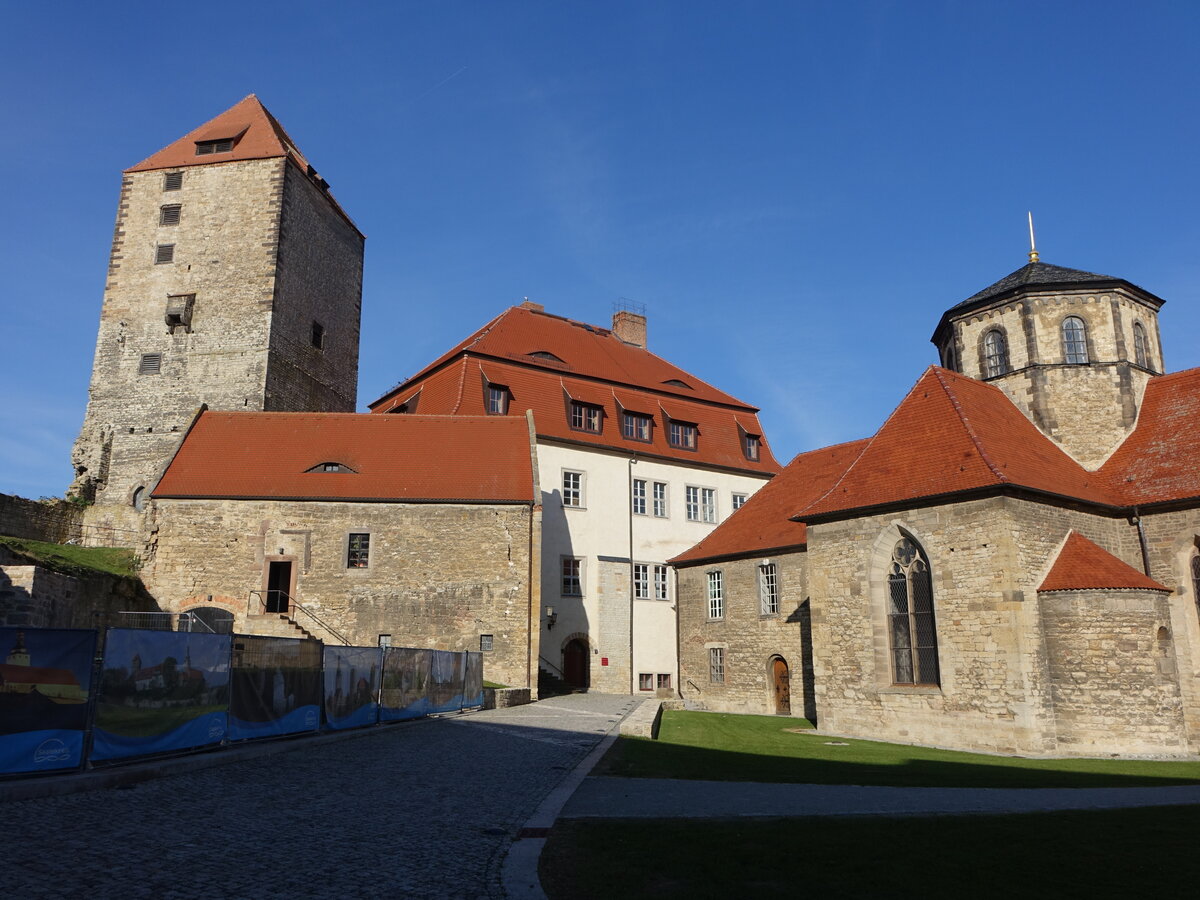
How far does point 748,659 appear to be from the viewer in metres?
26.5

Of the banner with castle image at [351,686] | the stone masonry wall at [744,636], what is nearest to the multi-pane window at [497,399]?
the stone masonry wall at [744,636]

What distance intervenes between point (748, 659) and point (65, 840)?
856 inches

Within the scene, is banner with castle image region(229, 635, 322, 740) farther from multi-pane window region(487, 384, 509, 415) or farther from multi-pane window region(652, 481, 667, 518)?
multi-pane window region(652, 481, 667, 518)

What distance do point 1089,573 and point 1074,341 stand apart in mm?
8462

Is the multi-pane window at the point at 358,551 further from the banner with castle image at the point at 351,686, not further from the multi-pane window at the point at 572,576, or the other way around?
the banner with castle image at the point at 351,686

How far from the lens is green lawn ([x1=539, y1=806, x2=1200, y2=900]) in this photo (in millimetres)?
5961

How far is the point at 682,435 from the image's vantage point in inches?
1463

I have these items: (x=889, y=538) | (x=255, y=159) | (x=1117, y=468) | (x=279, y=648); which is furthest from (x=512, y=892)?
(x=255, y=159)

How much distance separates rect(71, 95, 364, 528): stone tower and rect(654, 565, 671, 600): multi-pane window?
16.4 metres

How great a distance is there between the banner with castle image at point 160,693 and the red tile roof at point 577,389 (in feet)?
69.3

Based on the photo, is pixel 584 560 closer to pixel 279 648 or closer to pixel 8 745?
pixel 279 648

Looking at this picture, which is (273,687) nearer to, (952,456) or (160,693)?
(160,693)

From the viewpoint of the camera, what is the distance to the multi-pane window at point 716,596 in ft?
92.0

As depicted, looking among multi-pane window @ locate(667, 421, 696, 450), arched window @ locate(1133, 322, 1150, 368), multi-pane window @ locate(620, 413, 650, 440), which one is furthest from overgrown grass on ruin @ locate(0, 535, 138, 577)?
arched window @ locate(1133, 322, 1150, 368)
